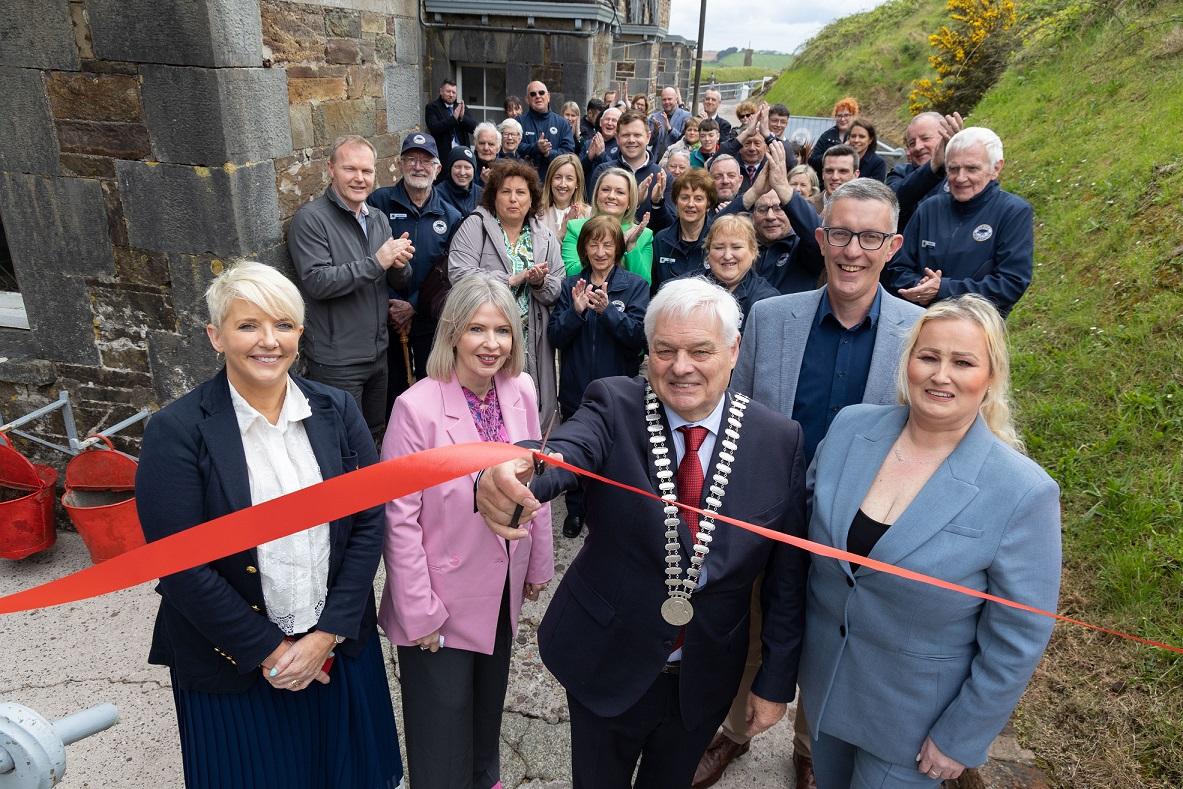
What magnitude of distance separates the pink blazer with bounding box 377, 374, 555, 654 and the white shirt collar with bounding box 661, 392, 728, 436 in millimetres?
735

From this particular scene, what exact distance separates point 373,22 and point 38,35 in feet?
7.26

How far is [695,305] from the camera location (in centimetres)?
212

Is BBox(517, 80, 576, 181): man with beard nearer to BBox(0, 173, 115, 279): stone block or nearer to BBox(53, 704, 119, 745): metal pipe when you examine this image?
BBox(0, 173, 115, 279): stone block

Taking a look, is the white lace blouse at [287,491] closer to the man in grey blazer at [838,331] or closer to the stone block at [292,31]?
the man in grey blazer at [838,331]

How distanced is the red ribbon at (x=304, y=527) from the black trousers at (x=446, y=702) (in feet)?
2.59

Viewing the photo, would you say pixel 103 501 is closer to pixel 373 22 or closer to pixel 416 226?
pixel 416 226

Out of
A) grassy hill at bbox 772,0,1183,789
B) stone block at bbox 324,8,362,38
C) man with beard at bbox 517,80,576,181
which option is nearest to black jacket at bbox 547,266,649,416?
stone block at bbox 324,8,362,38

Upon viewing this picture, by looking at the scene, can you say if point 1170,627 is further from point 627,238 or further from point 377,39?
point 377,39

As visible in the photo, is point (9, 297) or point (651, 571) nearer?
point (651, 571)

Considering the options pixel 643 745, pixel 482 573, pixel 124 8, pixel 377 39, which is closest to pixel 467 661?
pixel 482 573

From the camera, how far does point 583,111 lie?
11.9 m

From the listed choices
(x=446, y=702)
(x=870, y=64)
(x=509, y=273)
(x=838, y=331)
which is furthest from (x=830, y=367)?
(x=870, y=64)

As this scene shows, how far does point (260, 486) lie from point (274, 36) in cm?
324

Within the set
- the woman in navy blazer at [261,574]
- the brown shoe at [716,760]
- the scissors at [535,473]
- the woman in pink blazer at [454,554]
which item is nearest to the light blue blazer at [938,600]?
the scissors at [535,473]
